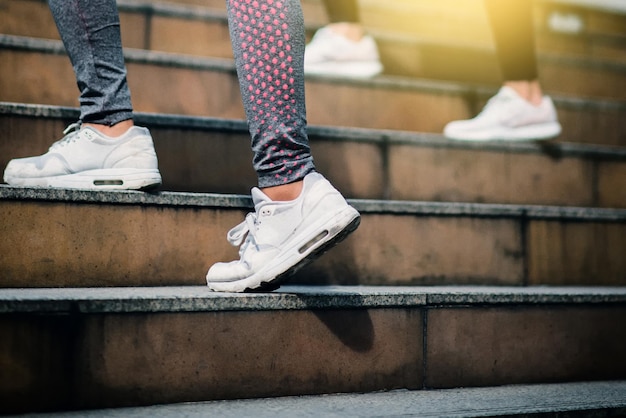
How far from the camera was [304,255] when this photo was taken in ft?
4.41

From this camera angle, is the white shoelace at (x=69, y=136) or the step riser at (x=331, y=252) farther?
the white shoelace at (x=69, y=136)

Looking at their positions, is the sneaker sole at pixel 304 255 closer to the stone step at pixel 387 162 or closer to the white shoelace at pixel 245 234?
the white shoelace at pixel 245 234

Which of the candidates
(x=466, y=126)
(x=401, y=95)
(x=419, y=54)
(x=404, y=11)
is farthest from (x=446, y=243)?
(x=404, y=11)

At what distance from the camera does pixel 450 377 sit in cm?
160

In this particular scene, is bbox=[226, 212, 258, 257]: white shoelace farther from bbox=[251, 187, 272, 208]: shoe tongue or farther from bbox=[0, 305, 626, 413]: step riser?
bbox=[0, 305, 626, 413]: step riser

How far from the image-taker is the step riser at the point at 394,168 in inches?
74.1

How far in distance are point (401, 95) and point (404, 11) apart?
1.22 meters

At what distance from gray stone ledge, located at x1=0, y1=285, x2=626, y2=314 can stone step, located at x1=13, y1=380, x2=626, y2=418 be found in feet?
0.66

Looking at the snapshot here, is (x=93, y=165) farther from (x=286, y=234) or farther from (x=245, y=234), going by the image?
(x=286, y=234)

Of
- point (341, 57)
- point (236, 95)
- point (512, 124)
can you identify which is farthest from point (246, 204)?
point (512, 124)

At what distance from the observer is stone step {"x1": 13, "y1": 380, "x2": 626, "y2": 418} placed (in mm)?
1278

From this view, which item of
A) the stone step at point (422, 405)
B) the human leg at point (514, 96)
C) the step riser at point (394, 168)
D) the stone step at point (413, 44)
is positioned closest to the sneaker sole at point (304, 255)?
the stone step at point (422, 405)

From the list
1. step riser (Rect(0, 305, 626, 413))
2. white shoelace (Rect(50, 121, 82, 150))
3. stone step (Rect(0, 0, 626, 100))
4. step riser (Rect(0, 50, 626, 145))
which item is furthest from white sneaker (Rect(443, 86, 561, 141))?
white shoelace (Rect(50, 121, 82, 150))

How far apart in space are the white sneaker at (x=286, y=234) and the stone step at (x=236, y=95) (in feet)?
3.00
